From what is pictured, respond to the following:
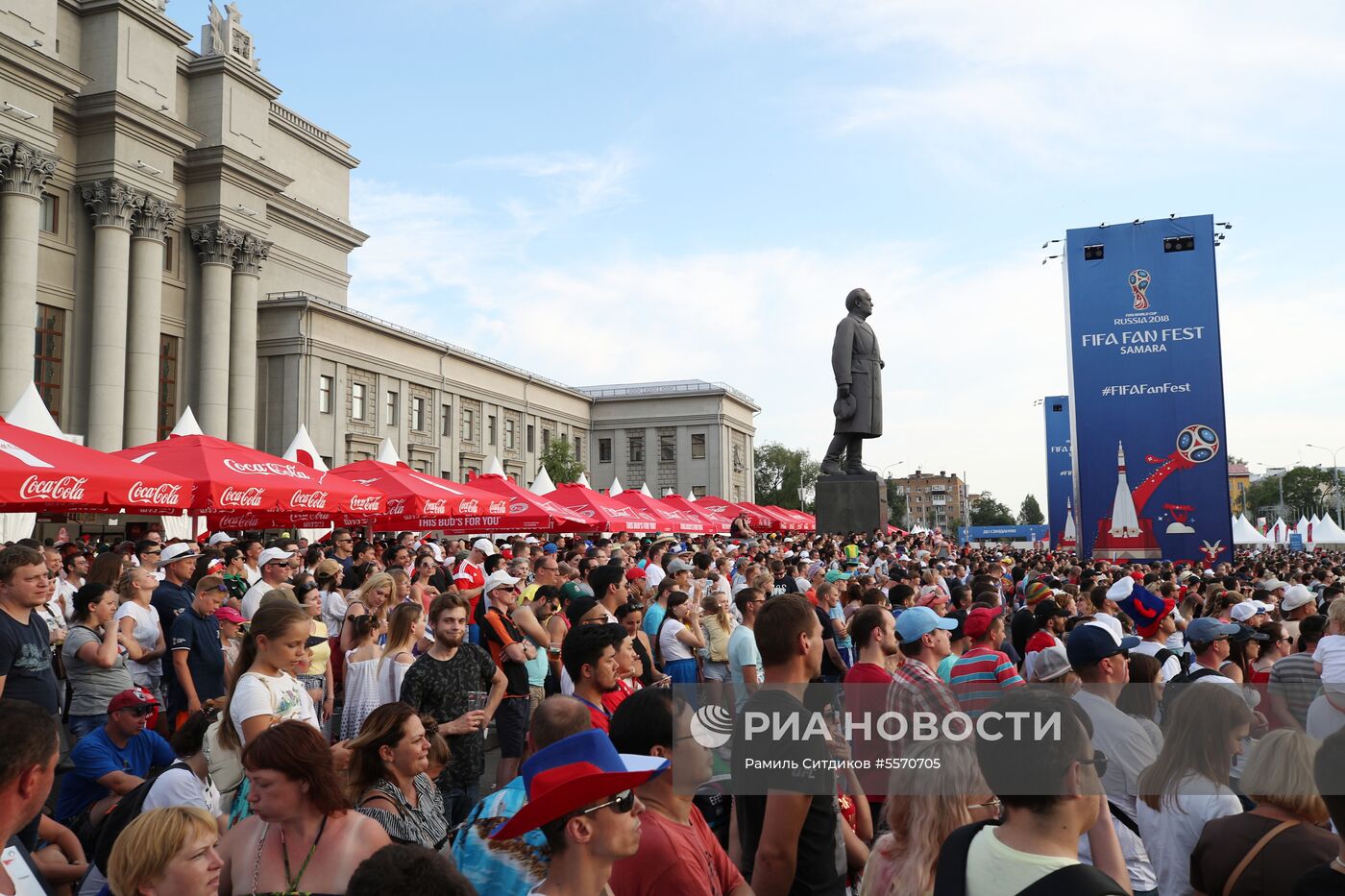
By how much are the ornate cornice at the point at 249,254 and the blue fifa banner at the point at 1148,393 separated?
35.1 metres

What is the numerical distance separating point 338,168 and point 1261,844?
60.6 meters

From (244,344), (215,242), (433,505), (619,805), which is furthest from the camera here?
(244,344)

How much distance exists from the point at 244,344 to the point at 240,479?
107ft

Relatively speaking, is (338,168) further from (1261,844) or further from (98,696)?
(1261,844)

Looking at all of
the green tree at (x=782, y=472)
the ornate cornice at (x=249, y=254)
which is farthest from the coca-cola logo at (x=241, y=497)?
the green tree at (x=782, y=472)

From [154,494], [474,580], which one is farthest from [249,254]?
[474,580]

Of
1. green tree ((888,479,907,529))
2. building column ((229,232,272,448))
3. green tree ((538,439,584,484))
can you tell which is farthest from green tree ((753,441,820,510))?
building column ((229,232,272,448))

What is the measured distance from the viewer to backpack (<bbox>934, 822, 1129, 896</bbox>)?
7.29 feet

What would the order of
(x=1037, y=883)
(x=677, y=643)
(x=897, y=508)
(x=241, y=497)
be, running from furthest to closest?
(x=897, y=508)
(x=241, y=497)
(x=677, y=643)
(x=1037, y=883)

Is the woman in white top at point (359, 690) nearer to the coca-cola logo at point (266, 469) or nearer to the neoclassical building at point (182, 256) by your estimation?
the coca-cola logo at point (266, 469)

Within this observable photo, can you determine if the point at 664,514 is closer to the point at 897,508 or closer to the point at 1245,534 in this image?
the point at 1245,534

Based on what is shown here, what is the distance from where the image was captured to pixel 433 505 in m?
18.6

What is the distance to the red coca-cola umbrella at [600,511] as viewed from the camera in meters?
24.6

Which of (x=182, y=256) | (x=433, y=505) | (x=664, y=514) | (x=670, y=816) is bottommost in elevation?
(x=670, y=816)
